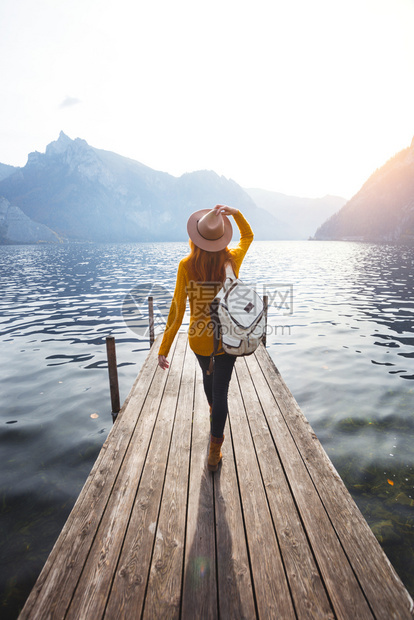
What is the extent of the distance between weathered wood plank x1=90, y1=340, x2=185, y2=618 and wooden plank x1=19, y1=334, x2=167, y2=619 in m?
0.08

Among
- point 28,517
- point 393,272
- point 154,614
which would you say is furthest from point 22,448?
point 393,272

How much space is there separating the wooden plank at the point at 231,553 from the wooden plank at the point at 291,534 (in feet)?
1.01

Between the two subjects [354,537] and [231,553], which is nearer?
[231,553]

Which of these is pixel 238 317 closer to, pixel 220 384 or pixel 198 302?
pixel 198 302

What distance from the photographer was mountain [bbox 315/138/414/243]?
131375mm

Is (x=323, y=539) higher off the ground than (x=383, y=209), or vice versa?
(x=383, y=209)

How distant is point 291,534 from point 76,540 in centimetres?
179

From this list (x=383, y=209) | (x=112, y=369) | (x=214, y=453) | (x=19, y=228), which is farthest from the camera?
(x=383, y=209)

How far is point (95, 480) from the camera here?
10.2ft

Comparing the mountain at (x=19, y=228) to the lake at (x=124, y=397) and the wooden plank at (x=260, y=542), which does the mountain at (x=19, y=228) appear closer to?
the lake at (x=124, y=397)

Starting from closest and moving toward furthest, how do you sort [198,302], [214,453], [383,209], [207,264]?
[207,264], [198,302], [214,453], [383,209]

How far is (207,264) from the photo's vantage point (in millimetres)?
2734

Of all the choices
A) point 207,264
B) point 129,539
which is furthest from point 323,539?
point 207,264

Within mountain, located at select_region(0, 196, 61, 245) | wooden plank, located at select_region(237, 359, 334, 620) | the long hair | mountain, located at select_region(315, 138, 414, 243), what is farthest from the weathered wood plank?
mountain, located at select_region(0, 196, 61, 245)
